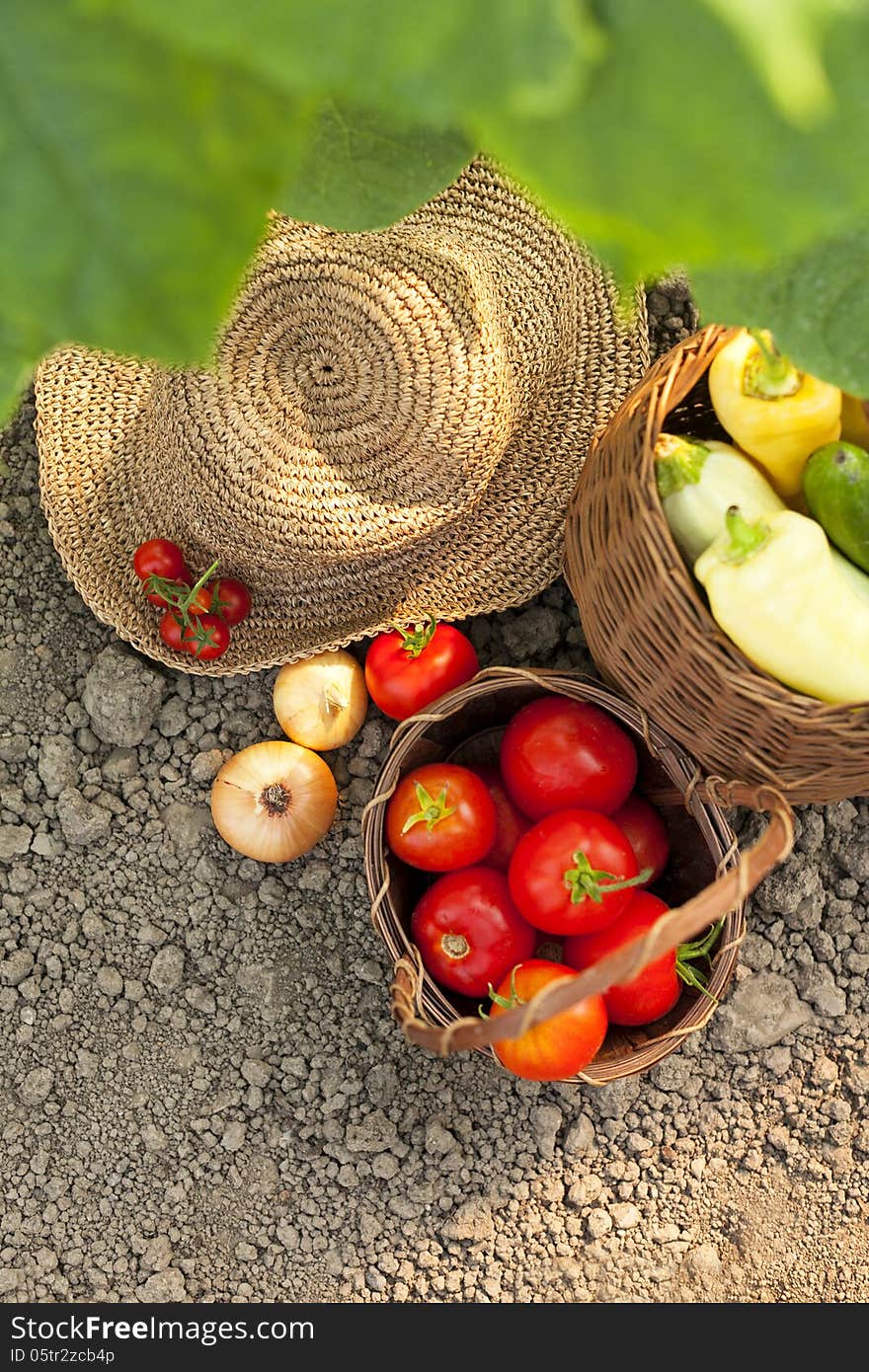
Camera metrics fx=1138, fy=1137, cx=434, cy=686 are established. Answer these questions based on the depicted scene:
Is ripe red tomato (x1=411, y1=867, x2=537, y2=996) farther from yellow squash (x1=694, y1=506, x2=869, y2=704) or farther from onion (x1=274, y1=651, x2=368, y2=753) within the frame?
yellow squash (x1=694, y1=506, x2=869, y2=704)

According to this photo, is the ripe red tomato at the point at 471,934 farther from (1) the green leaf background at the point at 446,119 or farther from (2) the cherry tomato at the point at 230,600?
(1) the green leaf background at the point at 446,119

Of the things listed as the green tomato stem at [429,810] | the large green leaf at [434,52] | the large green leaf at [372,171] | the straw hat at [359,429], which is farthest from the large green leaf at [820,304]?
the green tomato stem at [429,810]

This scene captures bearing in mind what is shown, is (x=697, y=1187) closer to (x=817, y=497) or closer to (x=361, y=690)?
(x=361, y=690)

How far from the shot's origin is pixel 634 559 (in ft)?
3.44

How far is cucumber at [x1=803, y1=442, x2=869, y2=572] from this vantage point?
39.7 inches

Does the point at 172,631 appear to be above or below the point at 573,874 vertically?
below

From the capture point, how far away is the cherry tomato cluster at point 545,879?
1278mm

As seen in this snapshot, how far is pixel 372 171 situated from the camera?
83 centimetres

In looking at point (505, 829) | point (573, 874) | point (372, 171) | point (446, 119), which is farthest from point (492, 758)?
point (446, 119)

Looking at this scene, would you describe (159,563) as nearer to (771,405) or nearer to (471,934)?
(471,934)

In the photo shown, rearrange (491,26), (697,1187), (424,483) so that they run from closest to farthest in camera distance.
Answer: (491,26) → (424,483) → (697,1187)

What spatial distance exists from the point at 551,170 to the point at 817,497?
28.8 inches

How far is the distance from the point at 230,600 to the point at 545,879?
0.54 meters

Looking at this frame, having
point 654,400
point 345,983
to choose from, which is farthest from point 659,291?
point 345,983
